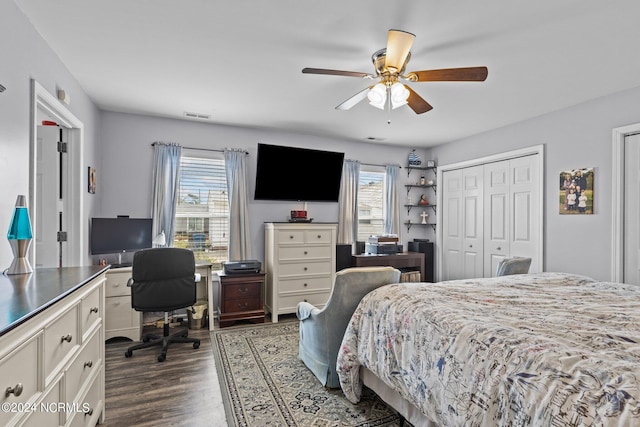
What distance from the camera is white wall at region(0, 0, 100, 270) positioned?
5.76ft

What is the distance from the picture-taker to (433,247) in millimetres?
5473

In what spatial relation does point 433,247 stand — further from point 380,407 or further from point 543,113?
point 380,407

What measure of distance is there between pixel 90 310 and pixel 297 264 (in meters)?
2.67

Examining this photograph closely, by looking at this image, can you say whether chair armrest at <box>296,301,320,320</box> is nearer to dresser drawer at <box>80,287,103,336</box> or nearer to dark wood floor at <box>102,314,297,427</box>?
dark wood floor at <box>102,314,297,427</box>

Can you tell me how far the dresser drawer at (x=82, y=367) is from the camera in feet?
4.58

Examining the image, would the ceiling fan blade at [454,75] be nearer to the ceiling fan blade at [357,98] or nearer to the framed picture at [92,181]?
the ceiling fan blade at [357,98]

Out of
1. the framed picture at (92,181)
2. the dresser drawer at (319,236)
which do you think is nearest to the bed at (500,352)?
the dresser drawer at (319,236)

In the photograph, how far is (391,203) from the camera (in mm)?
5418

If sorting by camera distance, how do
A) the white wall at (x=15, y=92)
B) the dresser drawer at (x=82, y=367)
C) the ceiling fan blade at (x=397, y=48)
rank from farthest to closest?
the ceiling fan blade at (x=397, y=48)
the white wall at (x=15, y=92)
the dresser drawer at (x=82, y=367)

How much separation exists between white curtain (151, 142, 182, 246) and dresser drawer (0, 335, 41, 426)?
121 inches

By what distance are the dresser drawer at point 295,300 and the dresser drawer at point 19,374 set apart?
123 inches

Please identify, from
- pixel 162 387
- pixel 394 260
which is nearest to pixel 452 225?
pixel 394 260

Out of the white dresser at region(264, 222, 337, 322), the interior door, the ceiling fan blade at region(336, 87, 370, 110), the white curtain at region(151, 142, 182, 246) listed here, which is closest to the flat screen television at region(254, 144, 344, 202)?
the white dresser at region(264, 222, 337, 322)

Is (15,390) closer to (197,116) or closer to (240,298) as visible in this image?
(240,298)
